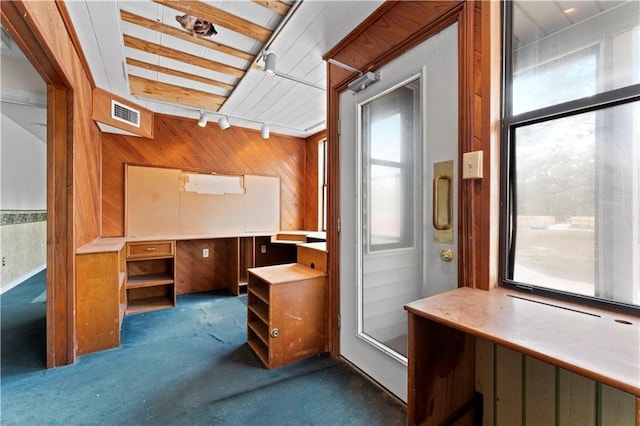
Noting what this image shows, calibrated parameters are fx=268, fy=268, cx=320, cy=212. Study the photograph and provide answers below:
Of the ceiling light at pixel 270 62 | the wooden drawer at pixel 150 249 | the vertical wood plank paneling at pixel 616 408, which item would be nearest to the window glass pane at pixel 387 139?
the ceiling light at pixel 270 62

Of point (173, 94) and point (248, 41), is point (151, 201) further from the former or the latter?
point (248, 41)

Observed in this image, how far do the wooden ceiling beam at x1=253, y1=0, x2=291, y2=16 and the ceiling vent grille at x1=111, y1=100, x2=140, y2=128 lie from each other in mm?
2327

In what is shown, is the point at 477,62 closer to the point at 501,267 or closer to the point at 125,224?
the point at 501,267

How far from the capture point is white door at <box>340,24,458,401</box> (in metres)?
1.49

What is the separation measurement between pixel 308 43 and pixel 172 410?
274 cm

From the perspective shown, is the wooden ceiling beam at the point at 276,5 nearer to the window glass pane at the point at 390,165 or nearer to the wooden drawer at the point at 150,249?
the window glass pane at the point at 390,165

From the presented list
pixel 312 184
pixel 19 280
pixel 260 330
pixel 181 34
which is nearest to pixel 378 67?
pixel 181 34

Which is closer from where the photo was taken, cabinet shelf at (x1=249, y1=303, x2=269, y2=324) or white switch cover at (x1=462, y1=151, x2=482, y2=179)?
white switch cover at (x1=462, y1=151, x2=482, y2=179)

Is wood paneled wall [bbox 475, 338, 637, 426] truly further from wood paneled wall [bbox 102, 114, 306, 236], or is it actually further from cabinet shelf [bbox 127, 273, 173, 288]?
wood paneled wall [bbox 102, 114, 306, 236]

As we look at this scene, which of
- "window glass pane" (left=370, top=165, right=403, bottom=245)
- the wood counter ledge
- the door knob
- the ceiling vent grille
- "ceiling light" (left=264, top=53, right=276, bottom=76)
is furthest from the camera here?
the ceiling vent grille

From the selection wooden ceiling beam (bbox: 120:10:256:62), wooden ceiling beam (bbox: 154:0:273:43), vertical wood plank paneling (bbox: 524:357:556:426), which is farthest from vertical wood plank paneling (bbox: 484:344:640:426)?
wooden ceiling beam (bbox: 120:10:256:62)

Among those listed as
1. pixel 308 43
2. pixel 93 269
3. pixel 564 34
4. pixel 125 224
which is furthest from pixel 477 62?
pixel 125 224

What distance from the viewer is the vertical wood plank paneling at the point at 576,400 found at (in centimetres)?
101

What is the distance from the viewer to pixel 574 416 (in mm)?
1048
